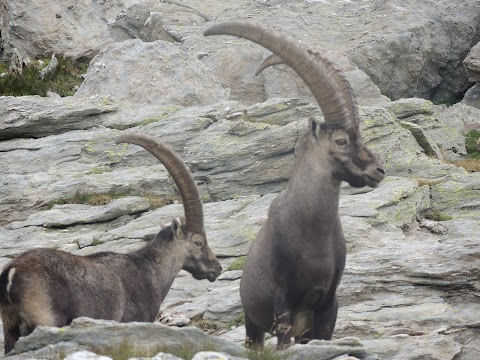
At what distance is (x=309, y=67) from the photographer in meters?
11.1

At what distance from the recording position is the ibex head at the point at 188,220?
1262 cm

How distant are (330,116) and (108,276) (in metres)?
3.44

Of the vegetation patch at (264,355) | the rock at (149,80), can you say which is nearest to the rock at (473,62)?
the rock at (149,80)

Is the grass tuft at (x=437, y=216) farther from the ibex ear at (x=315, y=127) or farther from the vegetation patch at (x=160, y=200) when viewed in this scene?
the ibex ear at (x=315, y=127)

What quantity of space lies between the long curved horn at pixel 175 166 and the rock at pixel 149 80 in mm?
13955

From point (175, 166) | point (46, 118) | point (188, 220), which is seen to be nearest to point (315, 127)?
point (175, 166)

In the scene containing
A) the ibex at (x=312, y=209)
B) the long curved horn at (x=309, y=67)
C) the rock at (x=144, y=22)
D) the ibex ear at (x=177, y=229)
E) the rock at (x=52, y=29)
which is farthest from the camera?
the rock at (x=144, y=22)

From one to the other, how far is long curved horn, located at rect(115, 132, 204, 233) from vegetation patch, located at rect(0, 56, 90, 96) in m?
18.0

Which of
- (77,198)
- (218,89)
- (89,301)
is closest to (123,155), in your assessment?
(77,198)

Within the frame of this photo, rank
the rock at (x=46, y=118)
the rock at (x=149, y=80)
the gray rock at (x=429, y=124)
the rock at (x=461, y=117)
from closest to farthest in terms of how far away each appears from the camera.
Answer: the rock at (x=46, y=118) < the gray rock at (x=429, y=124) < the rock at (x=149, y=80) < the rock at (x=461, y=117)

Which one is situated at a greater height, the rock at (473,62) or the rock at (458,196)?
the rock at (473,62)

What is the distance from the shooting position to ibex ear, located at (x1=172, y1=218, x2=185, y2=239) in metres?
13.1

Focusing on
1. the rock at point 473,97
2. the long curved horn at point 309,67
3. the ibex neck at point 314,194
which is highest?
the long curved horn at point 309,67

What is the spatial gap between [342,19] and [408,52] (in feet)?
13.5
